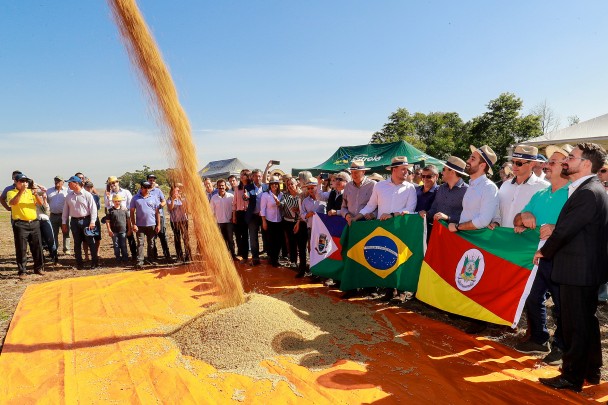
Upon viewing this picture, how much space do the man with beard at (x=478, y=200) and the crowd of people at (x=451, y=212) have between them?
0.04ft

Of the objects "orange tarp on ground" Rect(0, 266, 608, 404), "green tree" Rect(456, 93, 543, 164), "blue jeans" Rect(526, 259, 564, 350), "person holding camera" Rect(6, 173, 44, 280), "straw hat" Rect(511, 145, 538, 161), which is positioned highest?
"green tree" Rect(456, 93, 543, 164)

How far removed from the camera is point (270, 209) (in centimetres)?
686

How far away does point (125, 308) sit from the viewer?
15.8 ft

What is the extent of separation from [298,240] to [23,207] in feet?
16.7

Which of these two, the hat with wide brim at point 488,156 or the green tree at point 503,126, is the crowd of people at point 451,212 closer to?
the hat with wide brim at point 488,156

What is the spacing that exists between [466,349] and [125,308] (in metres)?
4.11

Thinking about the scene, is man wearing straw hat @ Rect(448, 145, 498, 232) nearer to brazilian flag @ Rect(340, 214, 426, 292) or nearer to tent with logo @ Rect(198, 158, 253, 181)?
brazilian flag @ Rect(340, 214, 426, 292)

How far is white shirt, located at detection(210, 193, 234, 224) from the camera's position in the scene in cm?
752

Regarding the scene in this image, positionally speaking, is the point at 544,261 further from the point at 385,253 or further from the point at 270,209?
the point at 270,209

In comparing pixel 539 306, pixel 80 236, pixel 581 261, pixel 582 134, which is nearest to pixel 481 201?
pixel 539 306

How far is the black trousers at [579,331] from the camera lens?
2736 millimetres

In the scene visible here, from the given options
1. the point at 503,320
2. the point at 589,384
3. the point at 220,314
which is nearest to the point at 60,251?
the point at 220,314

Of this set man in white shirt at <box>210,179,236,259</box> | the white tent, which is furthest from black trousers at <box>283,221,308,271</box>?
the white tent

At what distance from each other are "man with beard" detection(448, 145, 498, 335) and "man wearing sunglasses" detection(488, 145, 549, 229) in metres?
0.11
